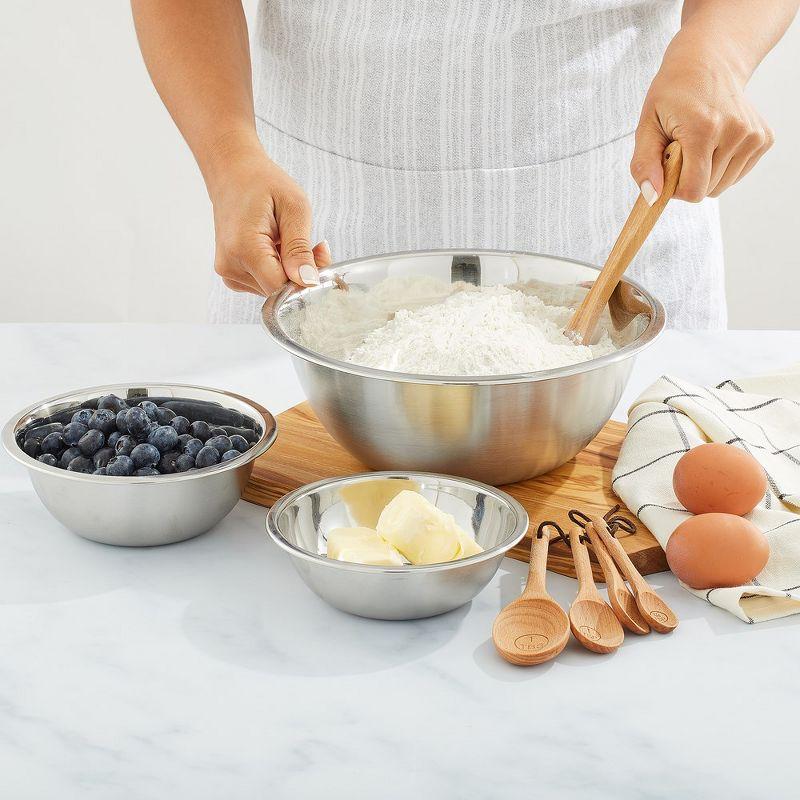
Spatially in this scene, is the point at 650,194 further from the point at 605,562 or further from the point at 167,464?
the point at 167,464

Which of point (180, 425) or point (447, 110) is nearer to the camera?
point (180, 425)

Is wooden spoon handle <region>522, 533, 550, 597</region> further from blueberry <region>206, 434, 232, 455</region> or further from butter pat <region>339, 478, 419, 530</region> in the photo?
blueberry <region>206, 434, 232, 455</region>

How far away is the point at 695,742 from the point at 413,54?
1.04 metres

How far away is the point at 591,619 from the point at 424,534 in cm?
16

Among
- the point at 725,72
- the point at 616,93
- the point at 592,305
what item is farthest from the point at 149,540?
the point at 616,93

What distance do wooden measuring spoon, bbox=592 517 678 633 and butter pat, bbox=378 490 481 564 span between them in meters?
0.14

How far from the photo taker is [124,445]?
3.08 feet

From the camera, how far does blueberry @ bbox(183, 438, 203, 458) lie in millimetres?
951

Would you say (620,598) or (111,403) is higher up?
(111,403)

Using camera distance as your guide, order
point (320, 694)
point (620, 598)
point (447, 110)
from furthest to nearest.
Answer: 1. point (447, 110)
2. point (620, 598)
3. point (320, 694)

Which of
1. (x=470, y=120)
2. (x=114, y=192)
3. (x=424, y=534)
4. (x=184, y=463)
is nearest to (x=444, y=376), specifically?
(x=424, y=534)

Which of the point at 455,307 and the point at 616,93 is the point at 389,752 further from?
the point at 616,93

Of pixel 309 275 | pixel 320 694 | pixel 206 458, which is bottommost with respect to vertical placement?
pixel 320 694

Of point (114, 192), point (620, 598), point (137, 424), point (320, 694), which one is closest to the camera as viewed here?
point (320, 694)
